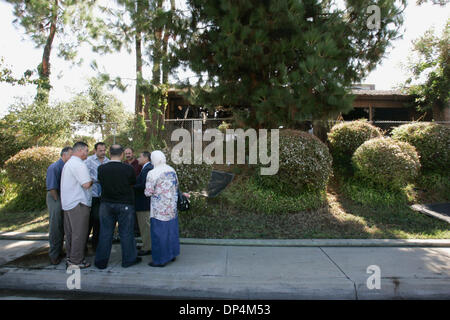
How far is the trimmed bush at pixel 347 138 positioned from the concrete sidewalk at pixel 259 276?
400cm

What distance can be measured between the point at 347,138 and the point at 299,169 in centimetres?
274

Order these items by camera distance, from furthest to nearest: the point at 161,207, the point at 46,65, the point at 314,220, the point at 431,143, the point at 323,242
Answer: the point at 46,65 → the point at 431,143 → the point at 314,220 → the point at 323,242 → the point at 161,207

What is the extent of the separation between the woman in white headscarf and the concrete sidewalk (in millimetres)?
213

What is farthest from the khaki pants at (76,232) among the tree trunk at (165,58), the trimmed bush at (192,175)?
the tree trunk at (165,58)

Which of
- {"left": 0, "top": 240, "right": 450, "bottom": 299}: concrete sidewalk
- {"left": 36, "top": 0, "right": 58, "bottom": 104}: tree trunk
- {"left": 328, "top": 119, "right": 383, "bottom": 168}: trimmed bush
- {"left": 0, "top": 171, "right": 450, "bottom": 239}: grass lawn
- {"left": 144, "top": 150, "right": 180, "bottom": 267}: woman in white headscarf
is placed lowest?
{"left": 0, "top": 240, "right": 450, "bottom": 299}: concrete sidewalk

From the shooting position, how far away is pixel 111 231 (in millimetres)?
3990

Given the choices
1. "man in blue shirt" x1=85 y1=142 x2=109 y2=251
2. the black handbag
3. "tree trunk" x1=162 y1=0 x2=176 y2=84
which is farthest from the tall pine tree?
"man in blue shirt" x1=85 y1=142 x2=109 y2=251

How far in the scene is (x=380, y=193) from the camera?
705cm

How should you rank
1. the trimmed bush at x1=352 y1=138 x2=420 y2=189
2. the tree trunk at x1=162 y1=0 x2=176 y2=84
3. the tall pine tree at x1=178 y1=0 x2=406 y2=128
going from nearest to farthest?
the tall pine tree at x1=178 y1=0 x2=406 y2=128, the trimmed bush at x1=352 y1=138 x2=420 y2=189, the tree trunk at x1=162 y1=0 x2=176 y2=84

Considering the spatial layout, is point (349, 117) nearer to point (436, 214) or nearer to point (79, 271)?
point (436, 214)

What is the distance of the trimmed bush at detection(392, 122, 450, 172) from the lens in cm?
750

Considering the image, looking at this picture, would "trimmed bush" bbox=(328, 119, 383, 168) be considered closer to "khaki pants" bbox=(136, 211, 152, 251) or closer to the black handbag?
the black handbag

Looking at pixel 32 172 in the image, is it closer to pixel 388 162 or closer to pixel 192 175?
pixel 192 175

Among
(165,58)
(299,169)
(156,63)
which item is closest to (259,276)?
(299,169)
